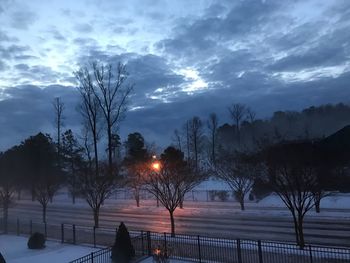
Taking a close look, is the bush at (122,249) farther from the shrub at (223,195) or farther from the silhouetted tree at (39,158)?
the silhouetted tree at (39,158)

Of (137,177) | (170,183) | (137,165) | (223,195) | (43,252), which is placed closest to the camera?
(43,252)

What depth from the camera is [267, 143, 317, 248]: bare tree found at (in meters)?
21.0

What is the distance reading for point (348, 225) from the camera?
2625 cm

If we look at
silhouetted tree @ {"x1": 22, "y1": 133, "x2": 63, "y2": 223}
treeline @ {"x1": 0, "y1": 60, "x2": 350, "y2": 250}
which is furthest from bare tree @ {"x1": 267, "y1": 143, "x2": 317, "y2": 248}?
silhouetted tree @ {"x1": 22, "y1": 133, "x2": 63, "y2": 223}

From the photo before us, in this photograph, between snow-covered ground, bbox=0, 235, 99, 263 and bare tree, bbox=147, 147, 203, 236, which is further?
bare tree, bbox=147, 147, 203, 236

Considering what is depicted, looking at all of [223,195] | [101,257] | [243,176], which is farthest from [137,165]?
[101,257]

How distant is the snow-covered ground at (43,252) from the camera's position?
20984 mm

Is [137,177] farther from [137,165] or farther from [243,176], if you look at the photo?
[243,176]

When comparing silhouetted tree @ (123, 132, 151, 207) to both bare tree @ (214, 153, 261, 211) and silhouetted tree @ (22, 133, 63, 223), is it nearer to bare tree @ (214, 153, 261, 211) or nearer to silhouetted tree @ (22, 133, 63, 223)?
bare tree @ (214, 153, 261, 211)

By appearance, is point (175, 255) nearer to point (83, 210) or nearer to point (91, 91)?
point (83, 210)

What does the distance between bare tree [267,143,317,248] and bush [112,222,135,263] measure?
7637mm

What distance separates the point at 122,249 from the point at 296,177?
31.3 ft

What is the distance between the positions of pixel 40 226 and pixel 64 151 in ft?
125

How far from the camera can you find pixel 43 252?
23000 millimetres
